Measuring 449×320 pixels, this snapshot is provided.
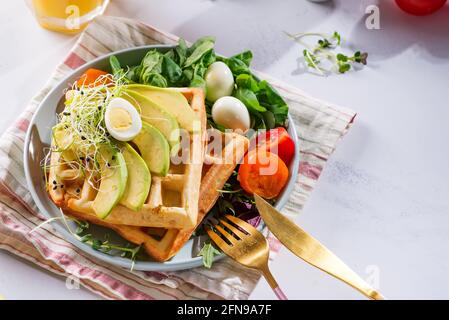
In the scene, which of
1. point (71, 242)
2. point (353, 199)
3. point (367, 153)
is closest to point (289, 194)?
point (353, 199)

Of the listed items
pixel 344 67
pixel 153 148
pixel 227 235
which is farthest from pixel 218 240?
pixel 344 67

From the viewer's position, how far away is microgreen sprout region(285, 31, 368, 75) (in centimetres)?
237

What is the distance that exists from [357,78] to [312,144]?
1.44 feet

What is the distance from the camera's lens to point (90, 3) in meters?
2.41

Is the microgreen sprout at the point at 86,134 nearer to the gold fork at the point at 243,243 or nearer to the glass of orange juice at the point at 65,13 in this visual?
the gold fork at the point at 243,243

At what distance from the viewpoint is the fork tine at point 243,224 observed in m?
1.76

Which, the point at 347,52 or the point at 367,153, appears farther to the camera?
the point at 347,52

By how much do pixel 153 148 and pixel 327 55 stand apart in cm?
102

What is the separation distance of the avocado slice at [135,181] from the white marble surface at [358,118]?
0.35 meters

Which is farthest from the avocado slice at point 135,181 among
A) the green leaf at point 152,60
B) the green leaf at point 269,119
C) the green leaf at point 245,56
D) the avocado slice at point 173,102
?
the green leaf at point 245,56

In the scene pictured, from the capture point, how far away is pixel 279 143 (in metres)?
1.88

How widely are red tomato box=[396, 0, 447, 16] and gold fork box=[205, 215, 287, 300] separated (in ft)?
4.25

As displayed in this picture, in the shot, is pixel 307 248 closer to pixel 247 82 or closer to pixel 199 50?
pixel 247 82

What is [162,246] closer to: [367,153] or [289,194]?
[289,194]
